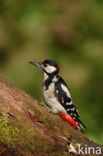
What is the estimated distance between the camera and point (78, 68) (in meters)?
7.70

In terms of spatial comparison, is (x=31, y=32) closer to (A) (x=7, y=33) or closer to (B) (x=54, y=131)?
(A) (x=7, y=33)

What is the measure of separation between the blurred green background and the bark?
1.71 m

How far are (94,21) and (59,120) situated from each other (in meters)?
3.05

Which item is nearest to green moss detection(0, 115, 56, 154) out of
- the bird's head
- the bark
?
the bark

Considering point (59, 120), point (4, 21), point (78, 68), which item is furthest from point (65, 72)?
point (59, 120)

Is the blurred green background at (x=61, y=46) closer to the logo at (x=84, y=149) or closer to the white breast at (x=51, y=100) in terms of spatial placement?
the white breast at (x=51, y=100)

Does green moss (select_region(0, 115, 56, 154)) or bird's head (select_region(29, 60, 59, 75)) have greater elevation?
bird's head (select_region(29, 60, 59, 75))

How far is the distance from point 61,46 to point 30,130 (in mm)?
4548

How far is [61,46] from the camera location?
24.7ft

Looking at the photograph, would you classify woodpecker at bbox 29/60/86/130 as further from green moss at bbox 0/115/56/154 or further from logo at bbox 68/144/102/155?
green moss at bbox 0/115/56/154

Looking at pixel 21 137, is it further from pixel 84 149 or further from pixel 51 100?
pixel 51 100

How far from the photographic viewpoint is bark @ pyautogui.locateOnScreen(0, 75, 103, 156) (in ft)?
10.0

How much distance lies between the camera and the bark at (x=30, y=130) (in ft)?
10.0

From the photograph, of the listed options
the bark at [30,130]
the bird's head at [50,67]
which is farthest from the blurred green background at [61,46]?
the bark at [30,130]
